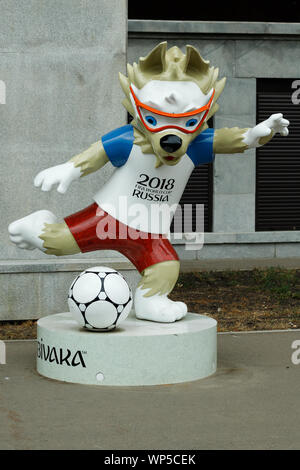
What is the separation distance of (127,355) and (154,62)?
7.31 ft

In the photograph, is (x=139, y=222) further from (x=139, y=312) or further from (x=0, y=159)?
(x=0, y=159)

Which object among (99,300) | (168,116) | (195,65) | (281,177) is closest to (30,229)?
(99,300)

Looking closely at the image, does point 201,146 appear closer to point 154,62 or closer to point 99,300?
point 154,62

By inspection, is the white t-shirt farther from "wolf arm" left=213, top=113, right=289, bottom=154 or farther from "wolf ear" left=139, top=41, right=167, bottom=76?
"wolf ear" left=139, top=41, right=167, bottom=76

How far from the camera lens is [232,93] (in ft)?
41.3

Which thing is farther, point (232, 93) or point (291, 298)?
point (232, 93)

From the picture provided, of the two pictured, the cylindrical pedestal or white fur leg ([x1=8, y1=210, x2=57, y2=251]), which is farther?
white fur leg ([x1=8, y1=210, x2=57, y2=251])

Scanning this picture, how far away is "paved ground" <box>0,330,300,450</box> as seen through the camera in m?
4.33

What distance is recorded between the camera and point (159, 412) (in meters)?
4.87

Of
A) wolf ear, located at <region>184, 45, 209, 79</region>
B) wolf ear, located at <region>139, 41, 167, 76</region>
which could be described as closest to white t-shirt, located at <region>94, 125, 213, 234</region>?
wolf ear, located at <region>139, 41, 167, 76</region>

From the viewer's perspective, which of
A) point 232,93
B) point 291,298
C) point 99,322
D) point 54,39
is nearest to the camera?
point 99,322

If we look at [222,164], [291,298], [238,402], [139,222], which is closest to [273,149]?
[222,164]

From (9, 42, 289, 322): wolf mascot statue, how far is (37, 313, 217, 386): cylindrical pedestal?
41 centimetres

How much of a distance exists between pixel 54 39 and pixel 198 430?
506cm
